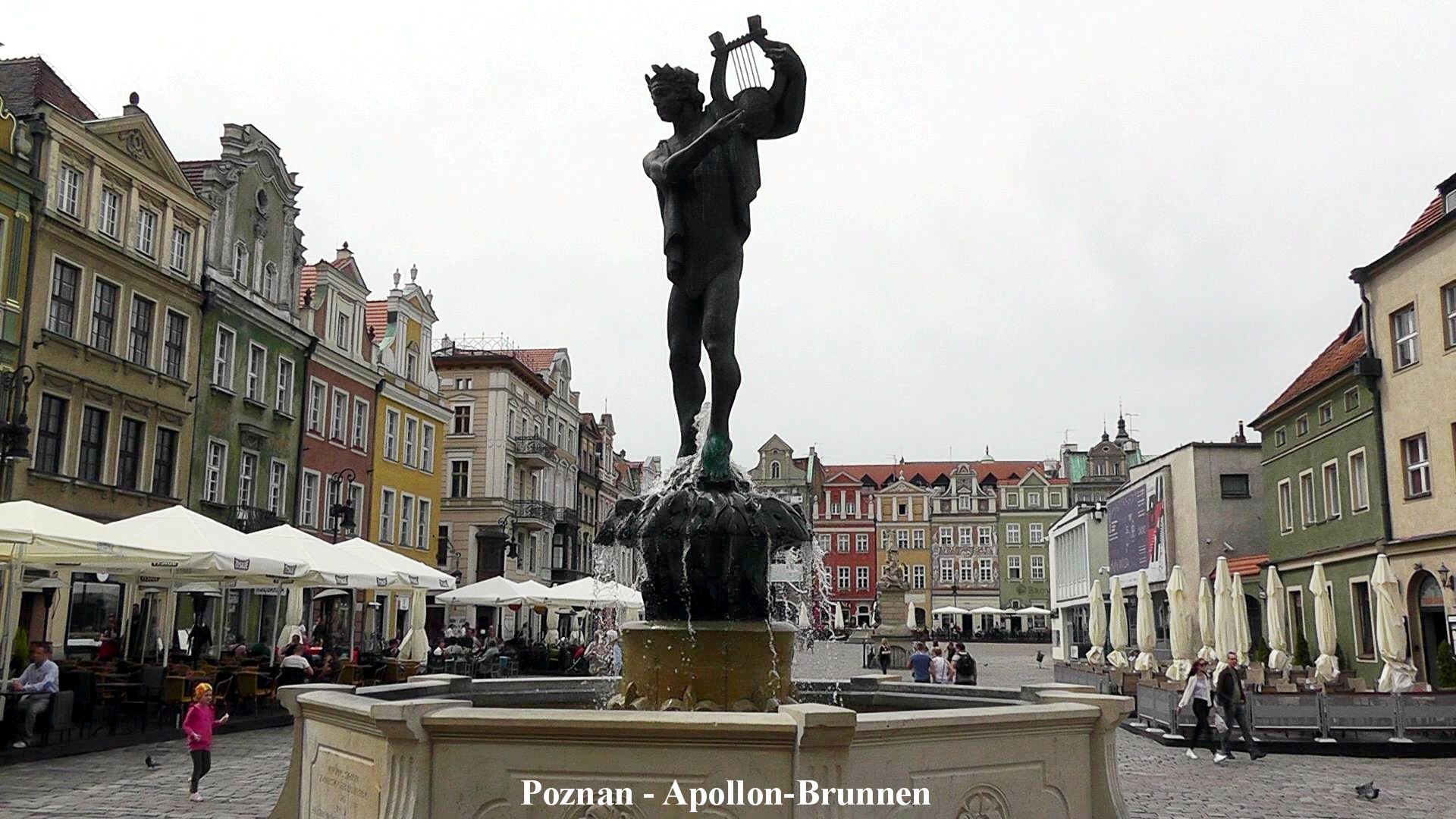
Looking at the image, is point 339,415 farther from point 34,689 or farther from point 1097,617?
point 34,689

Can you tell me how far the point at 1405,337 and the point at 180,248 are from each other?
28.8 meters

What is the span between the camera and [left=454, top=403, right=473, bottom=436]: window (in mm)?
54594

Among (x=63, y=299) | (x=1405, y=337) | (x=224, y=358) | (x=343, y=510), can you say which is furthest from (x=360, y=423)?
(x=1405, y=337)

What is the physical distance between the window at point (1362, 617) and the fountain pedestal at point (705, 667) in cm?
2374

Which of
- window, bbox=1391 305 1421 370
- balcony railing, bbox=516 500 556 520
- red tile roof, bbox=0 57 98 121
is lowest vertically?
balcony railing, bbox=516 500 556 520

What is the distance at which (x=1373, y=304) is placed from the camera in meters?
25.4

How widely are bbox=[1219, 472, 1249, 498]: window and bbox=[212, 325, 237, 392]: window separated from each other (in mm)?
31593

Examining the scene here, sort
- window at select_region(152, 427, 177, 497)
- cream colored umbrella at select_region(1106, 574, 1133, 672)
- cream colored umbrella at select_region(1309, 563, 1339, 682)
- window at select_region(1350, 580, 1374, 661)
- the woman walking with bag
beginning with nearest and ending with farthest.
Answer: the woman walking with bag < cream colored umbrella at select_region(1309, 563, 1339, 682) < window at select_region(1350, 580, 1374, 661) < cream colored umbrella at select_region(1106, 574, 1133, 672) < window at select_region(152, 427, 177, 497)

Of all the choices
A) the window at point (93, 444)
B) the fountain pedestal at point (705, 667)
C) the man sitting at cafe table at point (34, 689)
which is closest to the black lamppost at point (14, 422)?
the window at point (93, 444)

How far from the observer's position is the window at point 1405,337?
78.4ft

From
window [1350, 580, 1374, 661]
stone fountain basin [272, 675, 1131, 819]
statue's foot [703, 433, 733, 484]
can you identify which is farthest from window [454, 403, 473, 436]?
stone fountain basin [272, 675, 1131, 819]

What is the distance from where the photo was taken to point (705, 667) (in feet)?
22.1

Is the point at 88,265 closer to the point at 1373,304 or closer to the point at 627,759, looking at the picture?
the point at 627,759

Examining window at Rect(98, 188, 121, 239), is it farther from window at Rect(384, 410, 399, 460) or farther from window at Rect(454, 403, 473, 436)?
window at Rect(454, 403, 473, 436)
